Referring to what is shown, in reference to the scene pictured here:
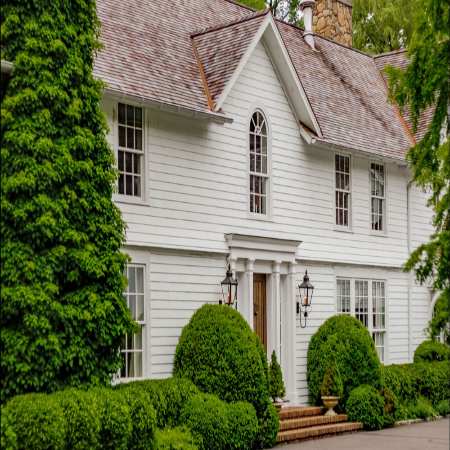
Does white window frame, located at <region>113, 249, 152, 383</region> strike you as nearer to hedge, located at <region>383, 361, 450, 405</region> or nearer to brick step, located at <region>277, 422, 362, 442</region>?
brick step, located at <region>277, 422, 362, 442</region>

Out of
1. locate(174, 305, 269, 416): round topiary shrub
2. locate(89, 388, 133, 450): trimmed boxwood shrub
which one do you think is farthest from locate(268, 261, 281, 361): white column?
locate(89, 388, 133, 450): trimmed boxwood shrub

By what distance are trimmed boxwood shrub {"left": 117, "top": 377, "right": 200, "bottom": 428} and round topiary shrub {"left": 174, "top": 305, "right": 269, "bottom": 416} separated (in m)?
0.50

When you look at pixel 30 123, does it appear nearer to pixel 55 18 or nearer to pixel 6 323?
pixel 55 18

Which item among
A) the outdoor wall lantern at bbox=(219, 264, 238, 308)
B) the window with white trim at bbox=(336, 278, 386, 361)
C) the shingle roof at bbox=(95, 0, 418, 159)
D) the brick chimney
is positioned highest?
the brick chimney

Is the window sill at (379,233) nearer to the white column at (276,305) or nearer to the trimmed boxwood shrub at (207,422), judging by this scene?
the white column at (276,305)

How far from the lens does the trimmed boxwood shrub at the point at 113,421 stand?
12586 mm

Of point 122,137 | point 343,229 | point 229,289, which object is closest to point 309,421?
point 229,289

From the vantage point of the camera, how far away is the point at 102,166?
13.8 metres

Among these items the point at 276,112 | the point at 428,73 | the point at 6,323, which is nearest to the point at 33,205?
the point at 6,323

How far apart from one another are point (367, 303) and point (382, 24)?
19459 millimetres

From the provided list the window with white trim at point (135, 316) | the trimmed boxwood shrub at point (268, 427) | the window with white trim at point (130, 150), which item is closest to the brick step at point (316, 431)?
the trimmed boxwood shrub at point (268, 427)

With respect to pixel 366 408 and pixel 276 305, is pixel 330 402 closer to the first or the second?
pixel 366 408

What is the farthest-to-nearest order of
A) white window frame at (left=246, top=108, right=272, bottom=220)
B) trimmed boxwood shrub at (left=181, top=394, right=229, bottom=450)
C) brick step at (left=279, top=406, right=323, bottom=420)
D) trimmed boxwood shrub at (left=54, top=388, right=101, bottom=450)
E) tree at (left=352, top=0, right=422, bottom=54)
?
tree at (left=352, top=0, right=422, bottom=54) → white window frame at (left=246, top=108, right=272, bottom=220) → brick step at (left=279, top=406, right=323, bottom=420) → trimmed boxwood shrub at (left=181, top=394, right=229, bottom=450) → trimmed boxwood shrub at (left=54, top=388, right=101, bottom=450)

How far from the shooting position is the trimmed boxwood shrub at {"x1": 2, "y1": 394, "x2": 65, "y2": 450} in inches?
457
